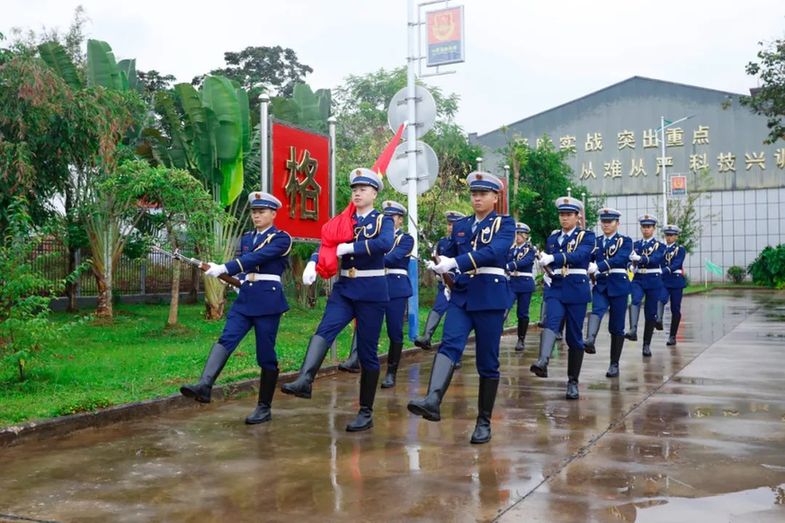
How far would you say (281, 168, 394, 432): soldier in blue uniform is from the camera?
6805 millimetres

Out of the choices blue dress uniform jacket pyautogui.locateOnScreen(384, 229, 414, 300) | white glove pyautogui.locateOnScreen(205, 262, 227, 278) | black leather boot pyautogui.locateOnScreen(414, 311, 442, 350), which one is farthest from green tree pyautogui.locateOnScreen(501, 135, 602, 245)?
white glove pyautogui.locateOnScreen(205, 262, 227, 278)

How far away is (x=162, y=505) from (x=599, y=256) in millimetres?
6909

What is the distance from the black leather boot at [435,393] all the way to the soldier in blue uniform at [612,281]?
396 cm

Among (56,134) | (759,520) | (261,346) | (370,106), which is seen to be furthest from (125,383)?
(370,106)

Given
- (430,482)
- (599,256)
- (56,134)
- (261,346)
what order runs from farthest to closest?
1. (56,134)
2. (599,256)
3. (261,346)
4. (430,482)

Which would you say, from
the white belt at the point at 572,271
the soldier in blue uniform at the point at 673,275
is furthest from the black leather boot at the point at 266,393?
the soldier in blue uniform at the point at 673,275

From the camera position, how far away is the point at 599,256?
10406 mm

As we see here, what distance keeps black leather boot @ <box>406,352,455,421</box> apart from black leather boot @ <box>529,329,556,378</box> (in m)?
2.19

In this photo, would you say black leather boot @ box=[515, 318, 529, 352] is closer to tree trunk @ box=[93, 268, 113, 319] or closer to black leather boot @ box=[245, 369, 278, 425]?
black leather boot @ box=[245, 369, 278, 425]

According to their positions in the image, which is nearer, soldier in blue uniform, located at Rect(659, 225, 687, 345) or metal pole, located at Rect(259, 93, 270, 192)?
metal pole, located at Rect(259, 93, 270, 192)

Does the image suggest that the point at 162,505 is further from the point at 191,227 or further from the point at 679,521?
the point at 191,227

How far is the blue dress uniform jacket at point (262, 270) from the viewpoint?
7027mm

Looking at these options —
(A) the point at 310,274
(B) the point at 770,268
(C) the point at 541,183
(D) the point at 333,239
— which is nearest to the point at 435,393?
(A) the point at 310,274

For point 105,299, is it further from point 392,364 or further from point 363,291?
point 363,291
